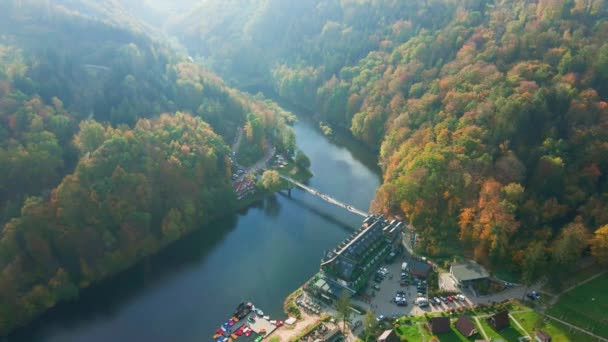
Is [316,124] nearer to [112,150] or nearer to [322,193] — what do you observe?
[322,193]

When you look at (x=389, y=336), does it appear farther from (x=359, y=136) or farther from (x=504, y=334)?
(x=359, y=136)

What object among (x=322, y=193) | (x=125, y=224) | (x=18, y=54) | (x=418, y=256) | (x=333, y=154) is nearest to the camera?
(x=418, y=256)

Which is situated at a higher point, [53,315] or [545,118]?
[545,118]

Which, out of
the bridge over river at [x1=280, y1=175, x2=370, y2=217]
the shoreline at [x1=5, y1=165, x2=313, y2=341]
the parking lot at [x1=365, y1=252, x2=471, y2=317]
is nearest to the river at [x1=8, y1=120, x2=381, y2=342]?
the shoreline at [x1=5, y1=165, x2=313, y2=341]

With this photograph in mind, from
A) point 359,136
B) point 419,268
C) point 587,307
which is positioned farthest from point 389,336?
point 359,136

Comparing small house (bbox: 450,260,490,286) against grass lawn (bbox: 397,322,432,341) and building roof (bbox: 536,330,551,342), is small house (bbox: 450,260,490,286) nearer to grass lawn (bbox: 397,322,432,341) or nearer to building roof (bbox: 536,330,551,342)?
grass lawn (bbox: 397,322,432,341)

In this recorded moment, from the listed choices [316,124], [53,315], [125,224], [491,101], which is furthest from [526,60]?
[53,315]
